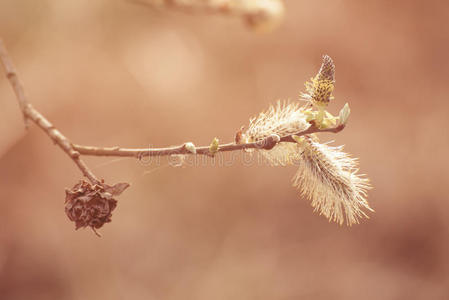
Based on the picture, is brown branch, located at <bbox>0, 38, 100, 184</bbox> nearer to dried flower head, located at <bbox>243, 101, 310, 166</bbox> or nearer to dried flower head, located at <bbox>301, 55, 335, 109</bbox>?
dried flower head, located at <bbox>243, 101, 310, 166</bbox>

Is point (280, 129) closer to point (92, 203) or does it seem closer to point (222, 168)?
point (92, 203)

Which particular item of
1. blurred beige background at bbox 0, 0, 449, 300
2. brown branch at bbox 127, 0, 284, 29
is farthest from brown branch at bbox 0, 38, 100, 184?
blurred beige background at bbox 0, 0, 449, 300

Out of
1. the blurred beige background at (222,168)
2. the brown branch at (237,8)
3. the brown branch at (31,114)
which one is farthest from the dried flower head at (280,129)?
the blurred beige background at (222,168)

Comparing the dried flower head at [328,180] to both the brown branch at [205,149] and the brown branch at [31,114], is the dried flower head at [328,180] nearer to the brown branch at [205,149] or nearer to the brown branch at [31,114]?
the brown branch at [205,149]

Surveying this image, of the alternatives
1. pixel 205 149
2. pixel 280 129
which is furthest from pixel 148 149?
pixel 280 129

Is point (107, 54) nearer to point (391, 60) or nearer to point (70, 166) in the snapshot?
→ point (70, 166)

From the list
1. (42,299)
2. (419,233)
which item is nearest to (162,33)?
(42,299)

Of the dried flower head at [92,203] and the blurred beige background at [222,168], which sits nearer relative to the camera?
the dried flower head at [92,203]
